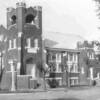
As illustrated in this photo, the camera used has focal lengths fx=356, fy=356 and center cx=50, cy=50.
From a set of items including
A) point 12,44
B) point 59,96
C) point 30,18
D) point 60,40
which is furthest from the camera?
point 60,40

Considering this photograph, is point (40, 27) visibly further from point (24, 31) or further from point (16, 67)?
point (16, 67)

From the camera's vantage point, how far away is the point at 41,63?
5916 cm

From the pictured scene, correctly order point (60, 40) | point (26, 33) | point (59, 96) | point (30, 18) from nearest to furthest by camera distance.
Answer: point (59, 96) < point (26, 33) < point (30, 18) < point (60, 40)

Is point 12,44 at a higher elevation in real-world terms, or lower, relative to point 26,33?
lower

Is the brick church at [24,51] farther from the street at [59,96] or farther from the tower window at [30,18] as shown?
the street at [59,96]

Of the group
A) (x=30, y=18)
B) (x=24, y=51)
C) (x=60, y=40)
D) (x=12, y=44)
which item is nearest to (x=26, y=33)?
(x=24, y=51)

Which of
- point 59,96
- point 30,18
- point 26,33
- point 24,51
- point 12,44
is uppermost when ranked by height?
point 30,18

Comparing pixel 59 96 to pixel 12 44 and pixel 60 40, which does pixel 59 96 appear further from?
pixel 60 40

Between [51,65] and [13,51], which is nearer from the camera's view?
[13,51]

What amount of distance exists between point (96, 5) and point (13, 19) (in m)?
34.5

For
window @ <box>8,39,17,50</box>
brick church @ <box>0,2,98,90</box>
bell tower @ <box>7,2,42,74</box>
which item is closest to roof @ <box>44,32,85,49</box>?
brick church @ <box>0,2,98,90</box>

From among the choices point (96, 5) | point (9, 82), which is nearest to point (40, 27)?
point (9, 82)

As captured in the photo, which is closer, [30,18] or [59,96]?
[59,96]

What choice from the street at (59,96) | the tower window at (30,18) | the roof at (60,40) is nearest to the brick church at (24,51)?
the tower window at (30,18)
